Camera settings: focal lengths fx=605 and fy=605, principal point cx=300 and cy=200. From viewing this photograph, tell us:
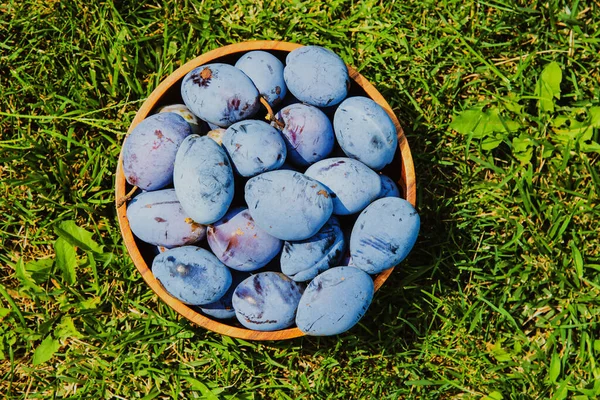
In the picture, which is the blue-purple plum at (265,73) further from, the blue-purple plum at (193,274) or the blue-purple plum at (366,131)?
the blue-purple plum at (193,274)

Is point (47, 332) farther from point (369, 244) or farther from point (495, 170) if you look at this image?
point (495, 170)

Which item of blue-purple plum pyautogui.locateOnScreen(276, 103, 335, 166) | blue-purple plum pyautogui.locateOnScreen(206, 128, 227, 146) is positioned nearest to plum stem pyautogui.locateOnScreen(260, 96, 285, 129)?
blue-purple plum pyautogui.locateOnScreen(276, 103, 335, 166)

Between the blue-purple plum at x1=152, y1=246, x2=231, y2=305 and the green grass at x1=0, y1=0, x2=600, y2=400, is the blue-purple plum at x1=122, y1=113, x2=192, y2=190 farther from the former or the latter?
the green grass at x1=0, y1=0, x2=600, y2=400

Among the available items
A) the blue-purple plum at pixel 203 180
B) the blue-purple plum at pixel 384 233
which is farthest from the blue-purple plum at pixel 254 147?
the blue-purple plum at pixel 384 233

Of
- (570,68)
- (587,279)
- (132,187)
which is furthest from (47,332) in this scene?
(570,68)

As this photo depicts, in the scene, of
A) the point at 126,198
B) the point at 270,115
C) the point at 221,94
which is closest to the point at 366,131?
the point at 270,115

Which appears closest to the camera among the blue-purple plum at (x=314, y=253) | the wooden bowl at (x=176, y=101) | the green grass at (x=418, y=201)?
the blue-purple plum at (x=314, y=253)
